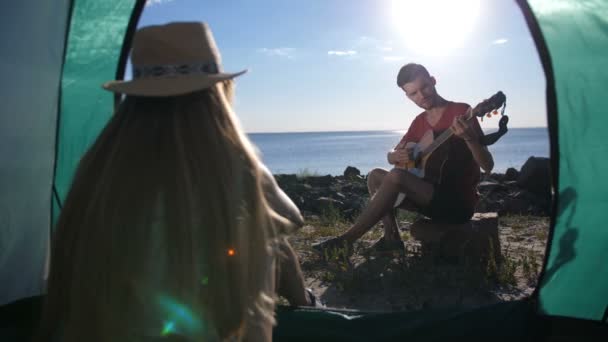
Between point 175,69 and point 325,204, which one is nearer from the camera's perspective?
point 175,69

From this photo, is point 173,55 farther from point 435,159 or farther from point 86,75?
point 435,159

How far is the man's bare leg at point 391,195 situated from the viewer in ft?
13.4

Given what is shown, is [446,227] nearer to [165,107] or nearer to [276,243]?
[276,243]

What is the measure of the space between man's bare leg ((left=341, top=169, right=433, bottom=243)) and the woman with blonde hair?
8.94 ft

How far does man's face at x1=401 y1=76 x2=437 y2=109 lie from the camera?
13.7 feet

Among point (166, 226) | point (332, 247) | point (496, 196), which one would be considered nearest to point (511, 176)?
point (496, 196)

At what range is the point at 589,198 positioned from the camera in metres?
2.45

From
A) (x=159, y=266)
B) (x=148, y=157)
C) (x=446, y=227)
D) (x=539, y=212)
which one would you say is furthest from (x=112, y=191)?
(x=539, y=212)

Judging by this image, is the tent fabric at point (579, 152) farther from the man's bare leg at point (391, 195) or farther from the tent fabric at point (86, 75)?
the tent fabric at point (86, 75)

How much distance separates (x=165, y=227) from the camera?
133 cm

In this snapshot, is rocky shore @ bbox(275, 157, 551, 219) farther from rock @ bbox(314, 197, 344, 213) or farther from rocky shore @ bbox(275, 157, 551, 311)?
rocky shore @ bbox(275, 157, 551, 311)

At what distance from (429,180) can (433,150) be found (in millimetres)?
259

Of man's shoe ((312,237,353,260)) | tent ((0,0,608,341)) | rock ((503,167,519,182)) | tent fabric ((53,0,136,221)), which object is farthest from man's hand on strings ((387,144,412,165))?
rock ((503,167,519,182))

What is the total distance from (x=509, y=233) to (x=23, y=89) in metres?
4.39
